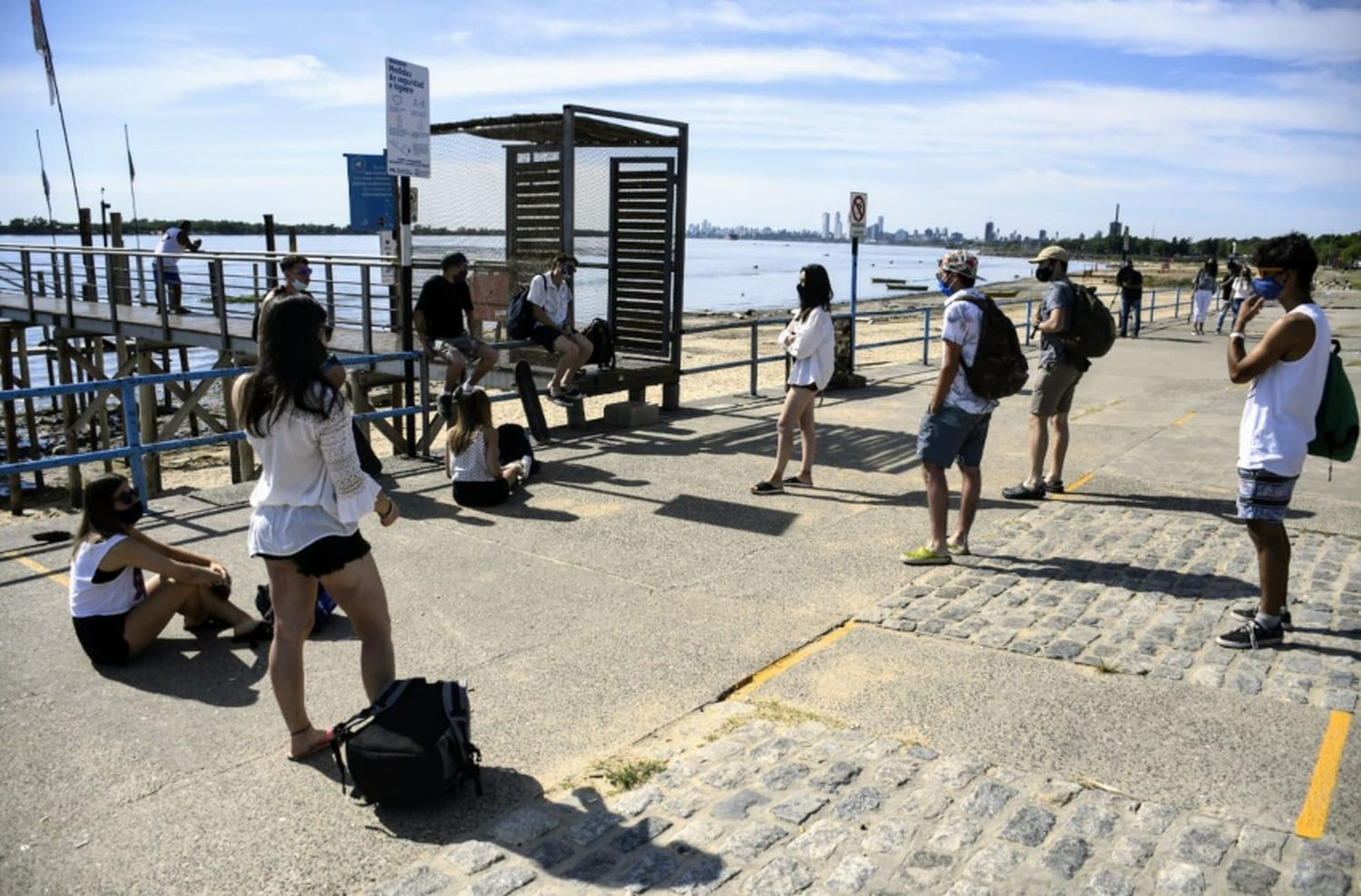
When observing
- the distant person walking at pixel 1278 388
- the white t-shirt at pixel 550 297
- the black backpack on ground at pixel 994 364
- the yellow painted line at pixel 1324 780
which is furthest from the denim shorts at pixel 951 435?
the white t-shirt at pixel 550 297

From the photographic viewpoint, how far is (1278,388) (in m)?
4.64

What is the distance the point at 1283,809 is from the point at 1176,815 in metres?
0.37

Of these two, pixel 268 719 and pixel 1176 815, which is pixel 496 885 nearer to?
pixel 268 719

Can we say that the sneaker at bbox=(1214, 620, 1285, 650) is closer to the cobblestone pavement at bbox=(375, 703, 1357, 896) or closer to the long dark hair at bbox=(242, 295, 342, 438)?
the cobblestone pavement at bbox=(375, 703, 1357, 896)

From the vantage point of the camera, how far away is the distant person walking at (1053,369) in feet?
24.7

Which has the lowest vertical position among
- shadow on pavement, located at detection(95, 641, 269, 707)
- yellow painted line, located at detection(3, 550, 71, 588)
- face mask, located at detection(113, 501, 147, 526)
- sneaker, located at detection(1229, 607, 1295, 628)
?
shadow on pavement, located at detection(95, 641, 269, 707)

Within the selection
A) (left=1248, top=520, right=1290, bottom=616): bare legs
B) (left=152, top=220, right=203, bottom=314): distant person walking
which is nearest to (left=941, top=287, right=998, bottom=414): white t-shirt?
(left=1248, top=520, right=1290, bottom=616): bare legs

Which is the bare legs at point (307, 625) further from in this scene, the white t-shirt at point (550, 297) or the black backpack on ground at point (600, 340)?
the black backpack on ground at point (600, 340)

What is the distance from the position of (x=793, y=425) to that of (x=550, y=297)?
3389 millimetres

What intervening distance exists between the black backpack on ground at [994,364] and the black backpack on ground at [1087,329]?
1836 millimetres

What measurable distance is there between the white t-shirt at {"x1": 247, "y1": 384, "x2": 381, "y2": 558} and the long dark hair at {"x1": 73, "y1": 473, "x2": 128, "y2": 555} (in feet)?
4.50

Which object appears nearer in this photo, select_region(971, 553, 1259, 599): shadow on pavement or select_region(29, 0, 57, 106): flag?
select_region(971, 553, 1259, 599): shadow on pavement

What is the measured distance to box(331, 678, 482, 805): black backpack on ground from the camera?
11.1 feet

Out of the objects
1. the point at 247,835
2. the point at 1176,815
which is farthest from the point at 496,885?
the point at 1176,815
